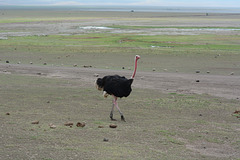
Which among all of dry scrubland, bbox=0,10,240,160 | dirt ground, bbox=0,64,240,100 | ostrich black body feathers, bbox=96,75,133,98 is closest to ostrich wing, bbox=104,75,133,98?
ostrich black body feathers, bbox=96,75,133,98

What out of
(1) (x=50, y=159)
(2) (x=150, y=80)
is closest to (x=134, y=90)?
(2) (x=150, y=80)

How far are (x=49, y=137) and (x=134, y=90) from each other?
27.5ft

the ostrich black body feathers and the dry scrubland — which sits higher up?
the ostrich black body feathers

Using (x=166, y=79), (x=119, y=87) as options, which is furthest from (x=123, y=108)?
(x=166, y=79)

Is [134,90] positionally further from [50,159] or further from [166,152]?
[50,159]

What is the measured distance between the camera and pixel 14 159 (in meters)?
6.99

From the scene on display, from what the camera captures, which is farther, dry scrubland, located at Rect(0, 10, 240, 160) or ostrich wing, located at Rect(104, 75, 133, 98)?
ostrich wing, located at Rect(104, 75, 133, 98)

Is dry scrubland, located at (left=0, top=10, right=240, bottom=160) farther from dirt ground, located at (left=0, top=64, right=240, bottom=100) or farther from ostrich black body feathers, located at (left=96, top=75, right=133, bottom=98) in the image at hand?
ostrich black body feathers, located at (left=96, top=75, right=133, bottom=98)

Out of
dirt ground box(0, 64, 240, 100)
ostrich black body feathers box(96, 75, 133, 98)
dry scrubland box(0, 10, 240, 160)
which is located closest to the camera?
dry scrubland box(0, 10, 240, 160)

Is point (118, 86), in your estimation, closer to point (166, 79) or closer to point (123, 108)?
point (123, 108)

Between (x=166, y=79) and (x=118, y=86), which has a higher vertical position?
(x=118, y=86)

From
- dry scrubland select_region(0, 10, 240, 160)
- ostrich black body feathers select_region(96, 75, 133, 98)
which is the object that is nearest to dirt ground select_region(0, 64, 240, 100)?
dry scrubland select_region(0, 10, 240, 160)

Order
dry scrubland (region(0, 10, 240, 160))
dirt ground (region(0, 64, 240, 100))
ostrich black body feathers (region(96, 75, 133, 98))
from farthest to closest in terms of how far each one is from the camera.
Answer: dirt ground (region(0, 64, 240, 100)), ostrich black body feathers (region(96, 75, 133, 98)), dry scrubland (region(0, 10, 240, 160))

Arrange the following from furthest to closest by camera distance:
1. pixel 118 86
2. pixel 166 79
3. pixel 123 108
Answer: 1. pixel 166 79
2. pixel 123 108
3. pixel 118 86
